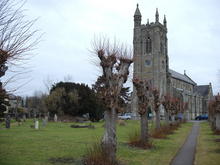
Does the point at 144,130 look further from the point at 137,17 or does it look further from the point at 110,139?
the point at 137,17

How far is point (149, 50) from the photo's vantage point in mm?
85000

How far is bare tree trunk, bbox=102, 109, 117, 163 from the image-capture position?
11.1 meters

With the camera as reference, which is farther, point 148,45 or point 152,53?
point 148,45

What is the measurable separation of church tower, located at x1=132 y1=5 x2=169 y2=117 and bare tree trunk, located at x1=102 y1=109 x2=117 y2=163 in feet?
232

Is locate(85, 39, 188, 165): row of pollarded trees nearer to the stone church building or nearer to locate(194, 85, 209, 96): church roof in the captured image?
the stone church building

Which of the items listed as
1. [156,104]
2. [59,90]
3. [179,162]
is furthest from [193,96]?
[179,162]

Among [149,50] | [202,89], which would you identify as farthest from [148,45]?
[202,89]

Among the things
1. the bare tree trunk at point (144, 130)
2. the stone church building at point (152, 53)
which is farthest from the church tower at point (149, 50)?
the bare tree trunk at point (144, 130)

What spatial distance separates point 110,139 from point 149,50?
7529 cm

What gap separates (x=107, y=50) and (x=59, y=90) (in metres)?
42.1

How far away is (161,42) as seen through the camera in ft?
285

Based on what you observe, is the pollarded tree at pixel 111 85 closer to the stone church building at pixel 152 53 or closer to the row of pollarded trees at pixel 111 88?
the row of pollarded trees at pixel 111 88

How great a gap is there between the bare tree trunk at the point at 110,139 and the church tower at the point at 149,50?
A: 7062 cm

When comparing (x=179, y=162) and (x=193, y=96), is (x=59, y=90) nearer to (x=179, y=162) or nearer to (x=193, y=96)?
(x=179, y=162)
